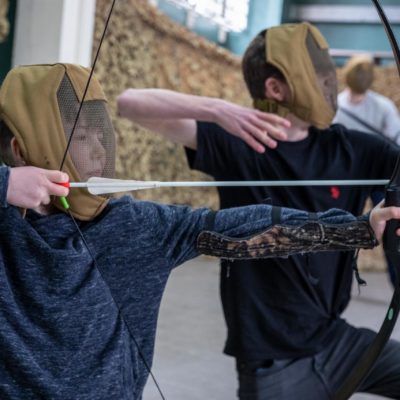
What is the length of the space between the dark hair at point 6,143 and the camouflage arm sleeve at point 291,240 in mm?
313

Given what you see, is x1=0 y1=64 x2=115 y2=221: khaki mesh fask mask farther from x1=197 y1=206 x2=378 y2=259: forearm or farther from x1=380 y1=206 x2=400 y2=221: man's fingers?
x1=380 y1=206 x2=400 y2=221: man's fingers

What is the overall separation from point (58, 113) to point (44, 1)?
1.41 m

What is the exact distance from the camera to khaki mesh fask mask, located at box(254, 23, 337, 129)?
5.03 feet

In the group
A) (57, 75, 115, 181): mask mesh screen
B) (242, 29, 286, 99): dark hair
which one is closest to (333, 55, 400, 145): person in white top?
(242, 29, 286, 99): dark hair

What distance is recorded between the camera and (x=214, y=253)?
48.2 inches

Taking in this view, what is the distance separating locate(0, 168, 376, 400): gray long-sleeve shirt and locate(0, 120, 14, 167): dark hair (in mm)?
93

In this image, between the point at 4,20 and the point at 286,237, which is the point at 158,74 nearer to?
the point at 4,20

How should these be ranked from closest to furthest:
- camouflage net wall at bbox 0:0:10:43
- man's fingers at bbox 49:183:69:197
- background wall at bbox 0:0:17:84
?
1. man's fingers at bbox 49:183:69:197
2. background wall at bbox 0:0:17:84
3. camouflage net wall at bbox 0:0:10:43

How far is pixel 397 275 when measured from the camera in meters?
1.26

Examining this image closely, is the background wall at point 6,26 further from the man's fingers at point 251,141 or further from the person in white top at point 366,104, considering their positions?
the person in white top at point 366,104

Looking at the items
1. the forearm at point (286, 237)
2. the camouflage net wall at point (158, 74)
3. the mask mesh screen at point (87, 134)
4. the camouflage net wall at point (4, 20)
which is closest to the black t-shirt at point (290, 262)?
the forearm at point (286, 237)

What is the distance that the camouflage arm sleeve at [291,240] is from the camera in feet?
4.01

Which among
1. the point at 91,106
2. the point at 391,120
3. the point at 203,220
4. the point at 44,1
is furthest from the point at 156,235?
the point at 391,120

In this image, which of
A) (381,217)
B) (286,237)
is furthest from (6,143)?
(381,217)
